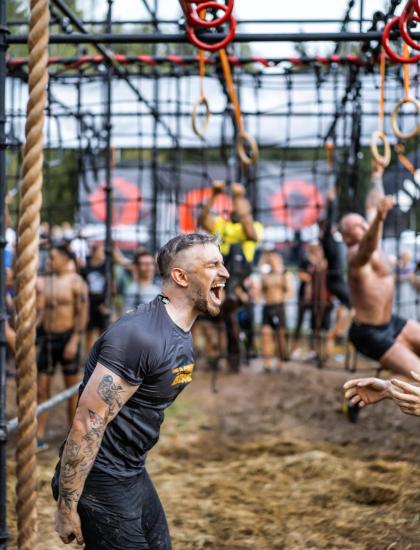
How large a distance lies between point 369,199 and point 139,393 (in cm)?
400

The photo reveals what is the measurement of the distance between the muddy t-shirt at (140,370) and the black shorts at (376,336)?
3.13 m

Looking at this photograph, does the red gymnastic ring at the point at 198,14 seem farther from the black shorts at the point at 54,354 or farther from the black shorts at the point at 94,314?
the black shorts at the point at 94,314

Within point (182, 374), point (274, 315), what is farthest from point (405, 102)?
point (274, 315)

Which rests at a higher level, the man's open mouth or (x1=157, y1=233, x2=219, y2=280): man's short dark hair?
(x1=157, y1=233, x2=219, y2=280): man's short dark hair

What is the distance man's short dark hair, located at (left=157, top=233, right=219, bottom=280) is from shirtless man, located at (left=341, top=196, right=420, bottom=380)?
9.61ft

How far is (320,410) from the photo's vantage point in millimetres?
7227

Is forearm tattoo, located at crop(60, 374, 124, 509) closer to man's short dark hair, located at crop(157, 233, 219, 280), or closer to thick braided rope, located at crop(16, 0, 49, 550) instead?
thick braided rope, located at crop(16, 0, 49, 550)

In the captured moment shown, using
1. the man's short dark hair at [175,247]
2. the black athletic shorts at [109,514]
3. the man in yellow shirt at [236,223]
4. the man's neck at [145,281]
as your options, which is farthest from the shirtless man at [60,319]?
the man's short dark hair at [175,247]

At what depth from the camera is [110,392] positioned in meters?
2.31

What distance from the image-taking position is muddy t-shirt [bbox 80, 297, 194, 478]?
2.35m

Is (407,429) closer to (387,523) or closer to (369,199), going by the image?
(369,199)

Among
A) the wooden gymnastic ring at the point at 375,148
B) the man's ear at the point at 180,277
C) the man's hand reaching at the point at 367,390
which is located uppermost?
the wooden gymnastic ring at the point at 375,148

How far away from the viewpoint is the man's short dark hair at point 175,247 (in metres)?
2.58

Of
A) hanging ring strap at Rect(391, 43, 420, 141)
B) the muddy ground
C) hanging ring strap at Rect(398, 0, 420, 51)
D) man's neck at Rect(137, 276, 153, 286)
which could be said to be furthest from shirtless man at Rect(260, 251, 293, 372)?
hanging ring strap at Rect(398, 0, 420, 51)
